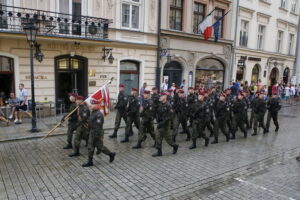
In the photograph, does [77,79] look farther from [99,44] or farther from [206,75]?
[206,75]

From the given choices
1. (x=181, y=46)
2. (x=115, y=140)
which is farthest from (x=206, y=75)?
(x=115, y=140)

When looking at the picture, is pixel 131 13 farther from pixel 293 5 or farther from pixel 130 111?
pixel 293 5

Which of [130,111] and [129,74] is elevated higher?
[129,74]

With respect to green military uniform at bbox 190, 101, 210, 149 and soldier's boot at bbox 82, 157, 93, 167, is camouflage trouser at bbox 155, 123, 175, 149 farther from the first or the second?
soldier's boot at bbox 82, 157, 93, 167

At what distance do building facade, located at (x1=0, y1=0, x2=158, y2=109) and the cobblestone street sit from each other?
15.5 feet

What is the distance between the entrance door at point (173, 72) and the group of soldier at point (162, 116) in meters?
6.06

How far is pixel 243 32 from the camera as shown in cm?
2245

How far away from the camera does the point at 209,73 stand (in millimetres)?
20734

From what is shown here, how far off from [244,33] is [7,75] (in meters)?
18.8

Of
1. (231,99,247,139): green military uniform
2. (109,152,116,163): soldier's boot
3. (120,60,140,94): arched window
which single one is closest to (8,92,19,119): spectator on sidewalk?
(120,60,140,94): arched window

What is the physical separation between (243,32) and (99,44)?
14282 mm

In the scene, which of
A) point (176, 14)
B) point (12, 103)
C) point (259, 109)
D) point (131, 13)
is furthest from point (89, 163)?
point (176, 14)

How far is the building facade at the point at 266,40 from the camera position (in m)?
22.3

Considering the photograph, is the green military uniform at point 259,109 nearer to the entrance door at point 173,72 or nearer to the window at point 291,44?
the entrance door at point 173,72
